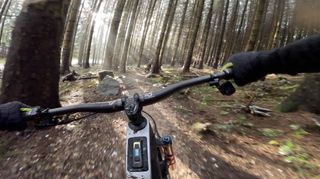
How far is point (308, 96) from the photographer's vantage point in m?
7.30

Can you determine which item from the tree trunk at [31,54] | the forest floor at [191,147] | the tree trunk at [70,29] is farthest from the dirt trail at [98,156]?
the tree trunk at [70,29]

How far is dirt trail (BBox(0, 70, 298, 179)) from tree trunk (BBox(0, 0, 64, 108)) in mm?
805

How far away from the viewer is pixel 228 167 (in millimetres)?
5055

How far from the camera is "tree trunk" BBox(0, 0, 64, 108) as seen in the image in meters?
5.52

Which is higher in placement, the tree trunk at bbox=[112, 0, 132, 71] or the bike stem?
the tree trunk at bbox=[112, 0, 132, 71]

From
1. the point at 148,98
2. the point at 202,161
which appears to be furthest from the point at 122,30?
the point at 148,98

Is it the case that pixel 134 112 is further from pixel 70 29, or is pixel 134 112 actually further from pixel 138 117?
pixel 70 29

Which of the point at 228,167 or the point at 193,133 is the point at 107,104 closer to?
the point at 228,167

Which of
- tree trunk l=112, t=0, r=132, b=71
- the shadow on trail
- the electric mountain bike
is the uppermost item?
tree trunk l=112, t=0, r=132, b=71

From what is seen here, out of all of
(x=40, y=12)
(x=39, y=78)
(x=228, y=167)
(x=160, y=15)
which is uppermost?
(x=160, y=15)

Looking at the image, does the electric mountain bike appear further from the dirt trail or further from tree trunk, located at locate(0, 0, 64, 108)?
tree trunk, located at locate(0, 0, 64, 108)

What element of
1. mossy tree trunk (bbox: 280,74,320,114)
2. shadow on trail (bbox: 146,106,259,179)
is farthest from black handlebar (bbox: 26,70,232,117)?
mossy tree trunk (bbox: 280,74,320,114)

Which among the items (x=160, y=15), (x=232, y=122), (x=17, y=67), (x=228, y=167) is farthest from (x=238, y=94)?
(x=160, y=15)

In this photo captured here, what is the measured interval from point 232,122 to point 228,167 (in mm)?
2457
